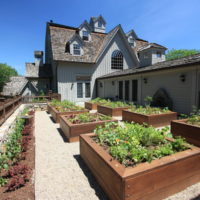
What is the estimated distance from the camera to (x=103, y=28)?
67.2 ft

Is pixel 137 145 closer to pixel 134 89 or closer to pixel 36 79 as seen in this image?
pixel 134 89

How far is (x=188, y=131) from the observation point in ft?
12.7

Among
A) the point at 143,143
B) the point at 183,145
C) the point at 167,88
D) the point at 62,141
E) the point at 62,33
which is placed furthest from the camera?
the point at 62,33

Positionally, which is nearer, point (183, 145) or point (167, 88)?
point (183, 145)

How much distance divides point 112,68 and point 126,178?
14925 mm

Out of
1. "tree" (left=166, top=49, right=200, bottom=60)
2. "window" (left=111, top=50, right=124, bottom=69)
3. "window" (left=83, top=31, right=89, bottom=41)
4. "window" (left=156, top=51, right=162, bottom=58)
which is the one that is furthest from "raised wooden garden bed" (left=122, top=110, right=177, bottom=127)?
"tree" (left=166, top=49, right=200, bottom=60)

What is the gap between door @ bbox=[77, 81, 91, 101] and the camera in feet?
47.2

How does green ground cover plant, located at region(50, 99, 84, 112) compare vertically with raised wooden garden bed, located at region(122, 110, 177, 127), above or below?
above

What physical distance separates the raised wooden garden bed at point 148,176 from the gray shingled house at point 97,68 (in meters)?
6.12

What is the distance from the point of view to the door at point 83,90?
14384 millimetres

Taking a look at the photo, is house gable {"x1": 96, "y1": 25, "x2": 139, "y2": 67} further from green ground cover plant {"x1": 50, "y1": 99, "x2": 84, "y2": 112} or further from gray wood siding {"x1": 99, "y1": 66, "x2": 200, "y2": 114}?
green ground cover plant {"x1": 50, "y1": 99, "x2": 84, "y2": 112}

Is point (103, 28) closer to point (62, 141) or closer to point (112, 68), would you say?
point (112, 68)

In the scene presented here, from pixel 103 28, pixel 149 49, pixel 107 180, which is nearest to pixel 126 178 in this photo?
pixel 107 180

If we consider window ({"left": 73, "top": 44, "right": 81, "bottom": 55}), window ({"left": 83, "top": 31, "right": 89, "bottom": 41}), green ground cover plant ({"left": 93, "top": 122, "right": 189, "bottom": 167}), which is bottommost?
green ground cover plant ({"left": 93, "top": 122, "right": 189, "bottom": 167})
